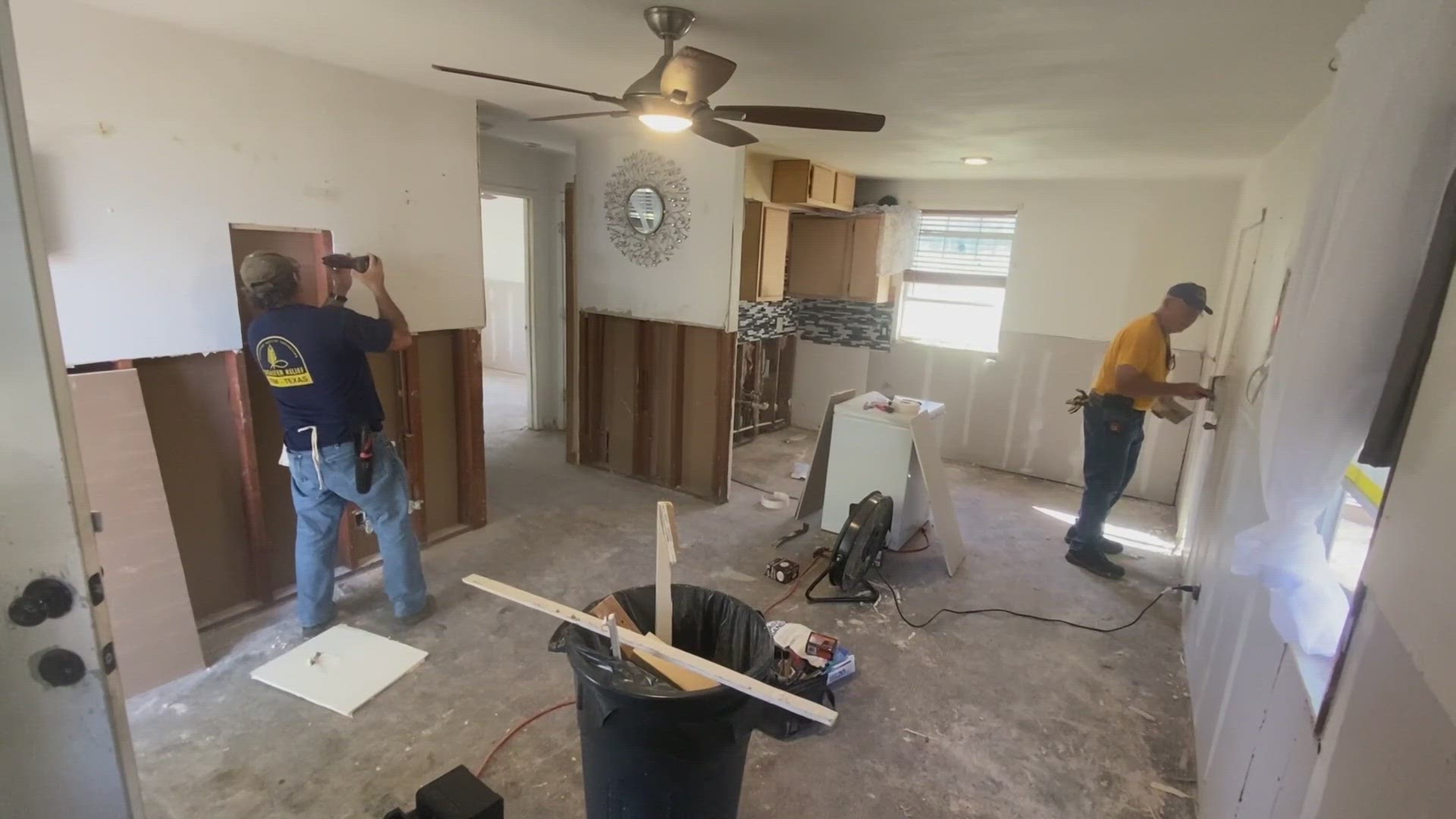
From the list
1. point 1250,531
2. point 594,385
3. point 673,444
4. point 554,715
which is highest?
point 1250,531

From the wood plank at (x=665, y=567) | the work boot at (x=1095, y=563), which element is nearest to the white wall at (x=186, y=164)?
the wood plank at (x=665, y=567)

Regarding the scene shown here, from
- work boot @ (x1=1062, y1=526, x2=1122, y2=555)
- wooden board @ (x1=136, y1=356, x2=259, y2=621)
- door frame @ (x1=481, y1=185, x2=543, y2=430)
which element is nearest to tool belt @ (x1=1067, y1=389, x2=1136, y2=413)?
work boot @ (x1=1062, y1=526, x2=1122, y2=555)

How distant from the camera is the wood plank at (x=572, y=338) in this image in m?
4.64

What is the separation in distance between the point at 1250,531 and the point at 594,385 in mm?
4004

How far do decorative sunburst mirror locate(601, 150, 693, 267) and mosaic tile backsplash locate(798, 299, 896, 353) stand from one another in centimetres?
212

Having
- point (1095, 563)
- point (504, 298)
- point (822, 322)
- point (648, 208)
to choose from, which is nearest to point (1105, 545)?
point (1095, 563)

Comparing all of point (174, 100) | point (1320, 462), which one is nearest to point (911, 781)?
point (1320, 462)

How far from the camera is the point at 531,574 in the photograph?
3.24 meters

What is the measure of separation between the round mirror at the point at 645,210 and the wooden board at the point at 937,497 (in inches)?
78.8

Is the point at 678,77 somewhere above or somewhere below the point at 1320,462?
above

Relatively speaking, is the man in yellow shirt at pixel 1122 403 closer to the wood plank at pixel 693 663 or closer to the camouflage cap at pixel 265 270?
the wood plank at pixel 693 663

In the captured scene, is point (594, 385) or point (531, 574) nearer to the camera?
point (531, 574)

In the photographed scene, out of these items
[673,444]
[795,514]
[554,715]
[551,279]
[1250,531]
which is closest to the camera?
[1250,531]

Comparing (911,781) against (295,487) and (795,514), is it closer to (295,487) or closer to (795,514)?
(795,514)
